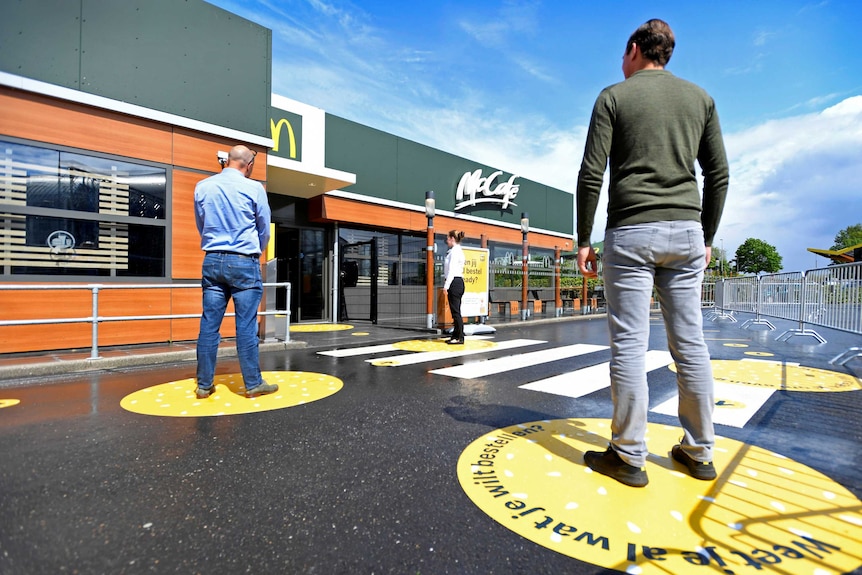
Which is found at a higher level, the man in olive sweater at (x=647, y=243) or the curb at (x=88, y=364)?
the man in olive sweater at (x=647, y=243)

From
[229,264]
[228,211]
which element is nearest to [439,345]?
[229,264]

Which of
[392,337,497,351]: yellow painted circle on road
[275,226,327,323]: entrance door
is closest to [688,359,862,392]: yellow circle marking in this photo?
[392,337,497,351]: yellow painted circle on road

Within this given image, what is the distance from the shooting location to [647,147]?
1994 millimetres

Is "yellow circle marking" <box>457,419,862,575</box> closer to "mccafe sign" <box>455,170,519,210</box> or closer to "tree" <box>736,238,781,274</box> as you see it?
"mccafe sign" <box>455,170,519,210</box>

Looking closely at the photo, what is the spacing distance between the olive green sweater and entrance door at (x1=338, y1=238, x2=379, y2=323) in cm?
1018

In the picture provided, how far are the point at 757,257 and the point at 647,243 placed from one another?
8926cm

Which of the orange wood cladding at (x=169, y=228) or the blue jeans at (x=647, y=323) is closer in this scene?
the blue jeans at (x=647, y=323)

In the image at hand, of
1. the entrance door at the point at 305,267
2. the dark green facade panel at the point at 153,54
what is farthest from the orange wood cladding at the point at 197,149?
the entrance door at the point at 305,267

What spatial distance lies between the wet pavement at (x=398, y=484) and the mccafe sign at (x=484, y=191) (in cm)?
1244

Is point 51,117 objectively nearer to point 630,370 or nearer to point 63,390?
point 63,390

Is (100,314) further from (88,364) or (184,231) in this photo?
(184,231)

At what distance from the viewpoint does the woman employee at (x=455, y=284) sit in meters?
6.92

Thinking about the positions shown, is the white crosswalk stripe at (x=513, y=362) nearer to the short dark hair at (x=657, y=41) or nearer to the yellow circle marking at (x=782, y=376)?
the yellow circle marking at (x=782, y=376)

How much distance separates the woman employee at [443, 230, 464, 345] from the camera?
6.92 m
